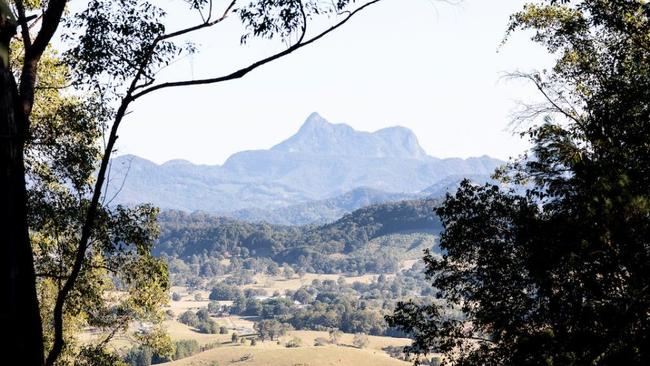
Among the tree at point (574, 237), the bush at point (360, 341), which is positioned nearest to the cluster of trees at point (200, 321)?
the bush at point (360, 341)

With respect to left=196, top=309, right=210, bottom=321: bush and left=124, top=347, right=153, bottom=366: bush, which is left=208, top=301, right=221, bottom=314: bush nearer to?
left=196, top=309, right=210, bottom=321: bush

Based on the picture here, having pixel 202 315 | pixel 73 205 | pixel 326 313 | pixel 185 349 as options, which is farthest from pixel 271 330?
pixel 73 205

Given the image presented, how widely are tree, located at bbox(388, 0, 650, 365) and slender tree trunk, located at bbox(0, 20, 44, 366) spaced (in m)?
5.58

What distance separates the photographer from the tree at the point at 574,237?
26.3 ft

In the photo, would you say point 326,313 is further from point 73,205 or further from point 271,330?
point 73,205

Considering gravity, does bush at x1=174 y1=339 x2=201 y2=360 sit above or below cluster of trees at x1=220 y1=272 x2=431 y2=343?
above

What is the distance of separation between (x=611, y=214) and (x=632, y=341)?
153 cm

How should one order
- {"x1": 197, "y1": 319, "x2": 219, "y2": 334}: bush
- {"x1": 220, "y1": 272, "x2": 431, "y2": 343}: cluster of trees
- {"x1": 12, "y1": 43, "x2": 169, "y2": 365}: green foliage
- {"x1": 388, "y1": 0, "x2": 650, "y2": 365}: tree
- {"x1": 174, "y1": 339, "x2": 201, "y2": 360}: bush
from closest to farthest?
{"x1": 388, "y1": 0, "x2": 650, "y2": 365}: tree, {"x1": 12, "y1": 43, "x2": 169, "y2": 365}: green foliage, {"x1": 174, "y1": 339, "x2": 201, "y2": 360}: bush, {"x1": 197, "y1": 319, "x2": 219, "y2": 334}: bush, {"x1": 220, "y1": 272, "x2": 431, "y2": 343}: cluster of trees

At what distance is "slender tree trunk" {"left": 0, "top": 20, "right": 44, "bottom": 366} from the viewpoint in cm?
555

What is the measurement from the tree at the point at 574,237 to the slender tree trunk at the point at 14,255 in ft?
18.3

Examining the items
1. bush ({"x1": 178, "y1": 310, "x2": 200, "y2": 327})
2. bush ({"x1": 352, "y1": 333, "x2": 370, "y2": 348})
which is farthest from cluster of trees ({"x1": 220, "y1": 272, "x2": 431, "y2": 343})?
bush ({"x1": 178, "y1": 310, "x2": 200, "y2": 327})

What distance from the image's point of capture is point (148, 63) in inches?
404

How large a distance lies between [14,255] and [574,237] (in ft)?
22.7

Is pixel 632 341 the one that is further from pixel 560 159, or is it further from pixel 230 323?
pixel 230 323
